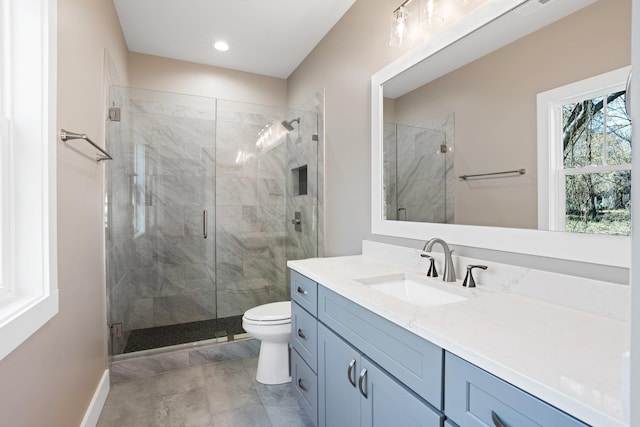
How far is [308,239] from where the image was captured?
9.66 ft

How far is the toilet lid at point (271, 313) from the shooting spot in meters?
2.17

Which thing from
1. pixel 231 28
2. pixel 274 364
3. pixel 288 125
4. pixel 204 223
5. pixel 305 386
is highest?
pixel 231 28

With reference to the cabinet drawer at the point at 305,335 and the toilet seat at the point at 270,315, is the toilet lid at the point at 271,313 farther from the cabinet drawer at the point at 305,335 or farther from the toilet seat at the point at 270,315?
the cabinet drawer at the point at 305,335

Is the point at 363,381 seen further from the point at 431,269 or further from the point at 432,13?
the point at 432,13

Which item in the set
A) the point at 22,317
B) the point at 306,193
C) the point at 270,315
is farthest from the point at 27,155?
the point at 306,193

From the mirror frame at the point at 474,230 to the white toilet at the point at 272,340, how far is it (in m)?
0.85

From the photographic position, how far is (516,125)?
1.27m

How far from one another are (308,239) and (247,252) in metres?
0.62

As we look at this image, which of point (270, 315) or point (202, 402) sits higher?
point (270, 315)

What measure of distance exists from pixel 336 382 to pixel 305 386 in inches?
16.6

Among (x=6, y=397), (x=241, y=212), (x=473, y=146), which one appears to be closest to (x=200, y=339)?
(x=241, y=212)

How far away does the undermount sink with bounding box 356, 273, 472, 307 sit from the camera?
1.38m

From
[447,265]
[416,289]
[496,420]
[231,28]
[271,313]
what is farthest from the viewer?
[231,28]

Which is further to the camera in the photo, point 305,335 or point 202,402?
point 202,402
